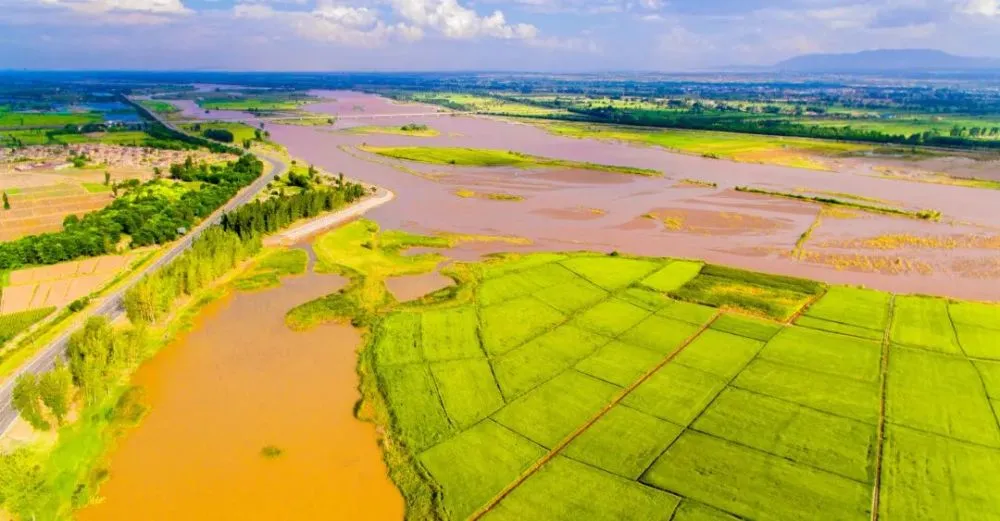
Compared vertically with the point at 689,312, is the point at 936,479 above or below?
below

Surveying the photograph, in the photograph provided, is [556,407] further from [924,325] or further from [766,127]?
[766,127]

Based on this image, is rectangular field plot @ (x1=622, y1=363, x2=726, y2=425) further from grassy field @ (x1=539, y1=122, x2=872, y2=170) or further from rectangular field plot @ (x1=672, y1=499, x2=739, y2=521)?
grassy field @ (x1=539, y1=122, x2=872, y2=170)

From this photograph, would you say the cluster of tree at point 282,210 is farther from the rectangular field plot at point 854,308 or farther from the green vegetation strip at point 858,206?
the green vegetation strip at point 858,206

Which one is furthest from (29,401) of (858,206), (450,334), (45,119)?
(45,119)

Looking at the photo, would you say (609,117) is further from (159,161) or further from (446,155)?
(159,161)

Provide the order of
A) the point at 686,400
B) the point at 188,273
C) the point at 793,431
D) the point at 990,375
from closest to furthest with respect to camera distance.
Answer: the point at 793,431, the point at 686,400, the point at 990,375, the point at 188,273

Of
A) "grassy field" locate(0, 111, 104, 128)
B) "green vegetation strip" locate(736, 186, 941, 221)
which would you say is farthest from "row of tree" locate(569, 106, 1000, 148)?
"grassy field" locate(0, 111, 104, 128)
